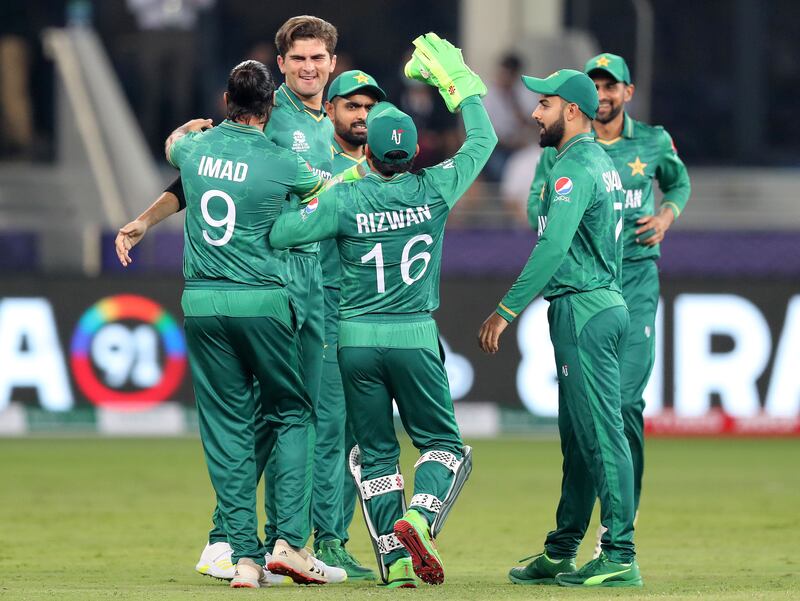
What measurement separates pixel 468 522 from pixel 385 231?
12.7 ft

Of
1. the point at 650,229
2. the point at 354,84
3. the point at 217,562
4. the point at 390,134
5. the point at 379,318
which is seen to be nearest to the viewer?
the point at 390,134

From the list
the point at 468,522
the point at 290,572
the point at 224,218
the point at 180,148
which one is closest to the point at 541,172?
the point at 224,218

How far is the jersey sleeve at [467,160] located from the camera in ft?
26.9

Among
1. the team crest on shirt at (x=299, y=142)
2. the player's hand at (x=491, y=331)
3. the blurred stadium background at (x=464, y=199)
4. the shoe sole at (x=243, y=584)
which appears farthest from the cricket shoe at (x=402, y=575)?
the blurred stadium background at (x=464, y=199)

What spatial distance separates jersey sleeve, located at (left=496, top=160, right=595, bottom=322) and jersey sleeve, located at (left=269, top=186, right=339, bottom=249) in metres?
0.90

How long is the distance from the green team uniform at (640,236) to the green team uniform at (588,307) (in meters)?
0.60

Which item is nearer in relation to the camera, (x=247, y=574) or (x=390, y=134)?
(x=390, y=134)

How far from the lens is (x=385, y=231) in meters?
8.11

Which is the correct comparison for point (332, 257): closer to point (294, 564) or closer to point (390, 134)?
point (390, 134)

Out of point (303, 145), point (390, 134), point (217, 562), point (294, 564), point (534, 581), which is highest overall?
point (390, 134)

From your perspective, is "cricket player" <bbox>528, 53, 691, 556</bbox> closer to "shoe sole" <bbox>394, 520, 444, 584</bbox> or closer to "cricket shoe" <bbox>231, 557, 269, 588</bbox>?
"shoe sole" <bbox>394, 520, 444, 584</bbox>

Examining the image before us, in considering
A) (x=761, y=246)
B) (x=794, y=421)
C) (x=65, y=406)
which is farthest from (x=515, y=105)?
(x=65, y=406)

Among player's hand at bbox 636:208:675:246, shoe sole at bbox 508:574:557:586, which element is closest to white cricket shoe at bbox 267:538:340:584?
shoe sole at bbox 508:574:557:586

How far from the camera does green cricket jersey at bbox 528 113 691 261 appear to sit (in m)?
9.81
